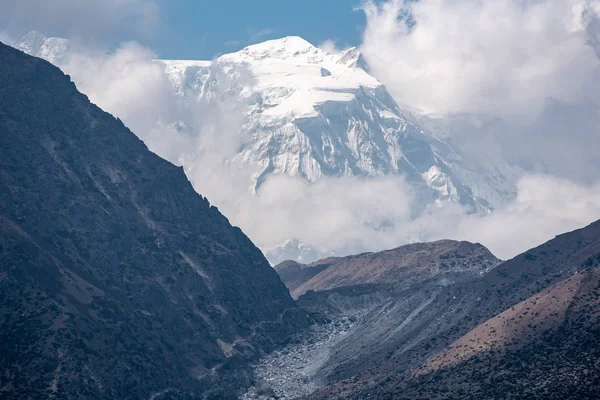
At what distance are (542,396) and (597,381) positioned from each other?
10208 millimetres

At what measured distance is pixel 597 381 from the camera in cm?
19375

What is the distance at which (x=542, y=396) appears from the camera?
652ft
